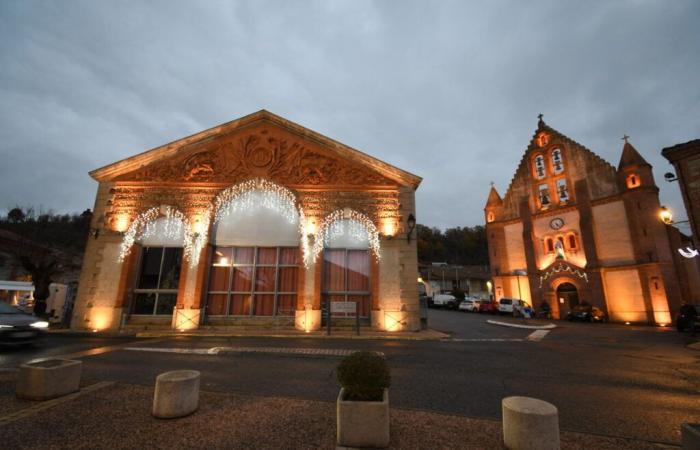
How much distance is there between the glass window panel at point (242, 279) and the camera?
621 inches

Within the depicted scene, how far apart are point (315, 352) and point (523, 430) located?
22.1 ft

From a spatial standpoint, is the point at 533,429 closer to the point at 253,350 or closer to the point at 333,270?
the point at 253,350

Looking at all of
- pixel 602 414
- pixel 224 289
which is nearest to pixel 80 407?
pixel 602 414

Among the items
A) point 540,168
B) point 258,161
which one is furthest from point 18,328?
point 540,168

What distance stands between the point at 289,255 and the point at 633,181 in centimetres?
3005

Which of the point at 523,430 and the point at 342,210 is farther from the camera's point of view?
the point at 342,210

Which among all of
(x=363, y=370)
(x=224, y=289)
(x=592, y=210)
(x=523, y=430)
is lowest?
(x=523, y=430)

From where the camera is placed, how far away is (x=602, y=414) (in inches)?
182

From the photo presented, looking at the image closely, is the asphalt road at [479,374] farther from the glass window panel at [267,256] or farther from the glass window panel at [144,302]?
the glass window panel at [267,256]

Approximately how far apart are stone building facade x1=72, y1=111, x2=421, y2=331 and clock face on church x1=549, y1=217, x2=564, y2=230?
72.5ft

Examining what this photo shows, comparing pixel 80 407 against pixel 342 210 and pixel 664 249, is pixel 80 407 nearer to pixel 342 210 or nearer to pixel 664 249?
pixel 342 210

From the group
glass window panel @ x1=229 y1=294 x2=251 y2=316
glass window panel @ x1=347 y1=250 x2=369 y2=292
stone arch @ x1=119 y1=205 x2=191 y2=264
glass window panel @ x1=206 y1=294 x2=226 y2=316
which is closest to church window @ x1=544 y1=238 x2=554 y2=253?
glass window panel @ x1=347 y1=250 x2=369 y2=292

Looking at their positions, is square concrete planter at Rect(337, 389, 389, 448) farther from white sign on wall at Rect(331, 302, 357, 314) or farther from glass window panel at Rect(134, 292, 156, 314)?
glass window panel at Rect(134, 292, 156, 314)

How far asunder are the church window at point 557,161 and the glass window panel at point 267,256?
30.4 meters
